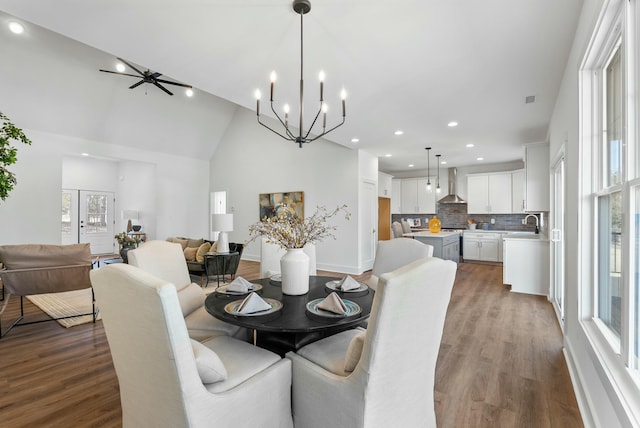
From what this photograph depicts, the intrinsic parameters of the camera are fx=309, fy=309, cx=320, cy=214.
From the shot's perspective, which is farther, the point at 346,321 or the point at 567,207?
the point at 567,207

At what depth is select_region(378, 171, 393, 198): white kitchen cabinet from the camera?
7.79 meters

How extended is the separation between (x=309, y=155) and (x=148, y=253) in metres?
5.01

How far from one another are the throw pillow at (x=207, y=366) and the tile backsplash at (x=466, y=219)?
8400 millimetres

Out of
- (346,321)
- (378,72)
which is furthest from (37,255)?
(378,72)

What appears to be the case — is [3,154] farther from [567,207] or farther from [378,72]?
[567,207]

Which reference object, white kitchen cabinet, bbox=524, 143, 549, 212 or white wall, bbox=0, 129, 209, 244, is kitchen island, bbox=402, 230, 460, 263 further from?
white wall, bbox=0, 129, 209, 244

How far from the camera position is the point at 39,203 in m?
6.16

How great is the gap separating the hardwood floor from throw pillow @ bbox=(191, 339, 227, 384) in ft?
3.02

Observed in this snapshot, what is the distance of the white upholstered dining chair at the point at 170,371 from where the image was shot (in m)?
1.11

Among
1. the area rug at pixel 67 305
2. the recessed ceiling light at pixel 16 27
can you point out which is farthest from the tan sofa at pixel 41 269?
the recessed ceiling light at pixel 16 27

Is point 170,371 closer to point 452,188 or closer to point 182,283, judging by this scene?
point 182,283

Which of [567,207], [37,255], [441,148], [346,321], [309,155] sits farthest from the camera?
[309,155]

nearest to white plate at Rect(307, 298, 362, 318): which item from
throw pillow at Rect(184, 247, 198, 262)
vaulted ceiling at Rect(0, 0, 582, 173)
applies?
vaulted ceiling at Rect(0, 0, 582, 173)

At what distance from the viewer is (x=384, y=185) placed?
316 inches
